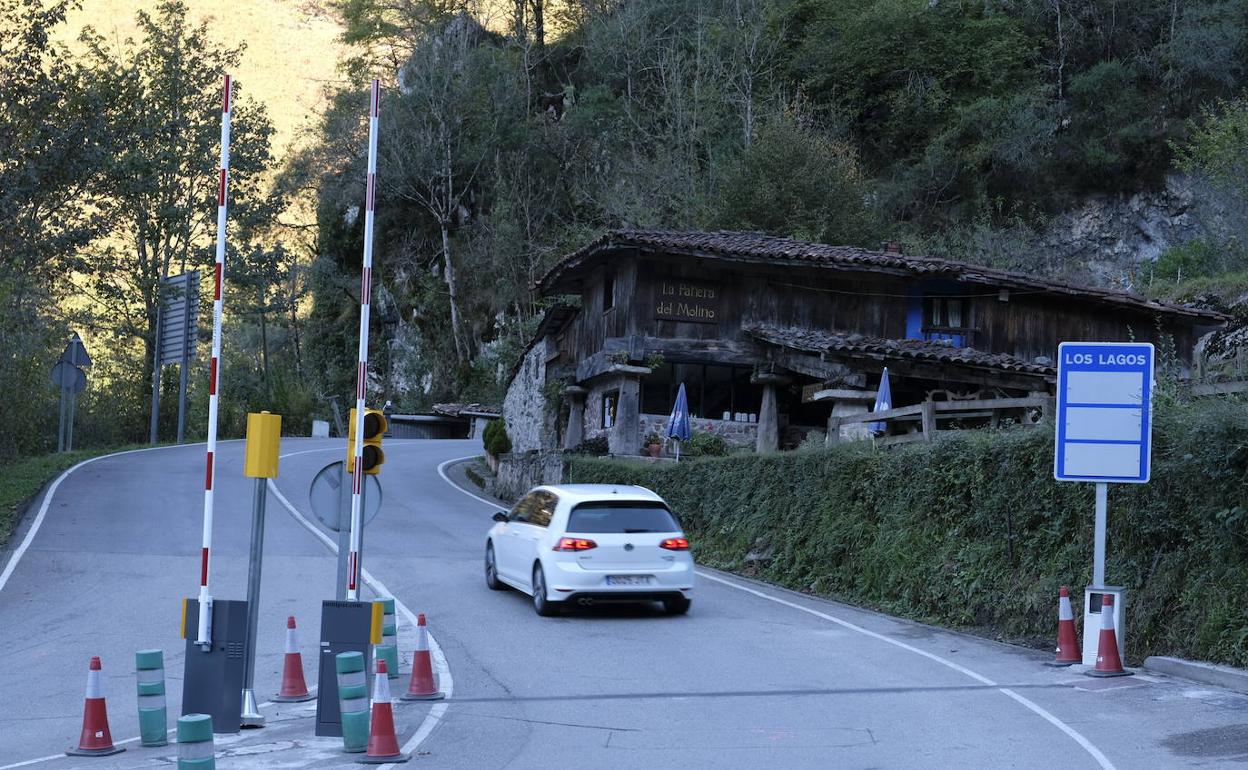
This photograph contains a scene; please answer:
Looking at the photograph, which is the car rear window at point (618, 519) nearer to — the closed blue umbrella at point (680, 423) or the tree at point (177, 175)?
the closed blue umbrella at point (680, 423)

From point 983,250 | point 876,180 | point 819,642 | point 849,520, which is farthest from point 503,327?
point 819,642

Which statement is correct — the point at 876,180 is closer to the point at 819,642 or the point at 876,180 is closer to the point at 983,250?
the point at 983,250

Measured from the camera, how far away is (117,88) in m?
39.4

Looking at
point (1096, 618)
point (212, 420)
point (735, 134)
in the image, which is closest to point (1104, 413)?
point (1096, 618)

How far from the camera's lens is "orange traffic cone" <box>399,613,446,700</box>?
35.6 feet

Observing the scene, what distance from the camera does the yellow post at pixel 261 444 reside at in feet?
32.9

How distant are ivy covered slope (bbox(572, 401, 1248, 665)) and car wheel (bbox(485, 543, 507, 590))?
15.7ft

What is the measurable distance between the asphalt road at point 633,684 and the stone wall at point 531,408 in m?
18.5

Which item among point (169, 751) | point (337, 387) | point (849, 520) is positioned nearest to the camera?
point (169, 751)

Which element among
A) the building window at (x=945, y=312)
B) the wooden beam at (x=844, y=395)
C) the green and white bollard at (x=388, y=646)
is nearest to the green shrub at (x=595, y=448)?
the wooden beam at (x=844, y=395)

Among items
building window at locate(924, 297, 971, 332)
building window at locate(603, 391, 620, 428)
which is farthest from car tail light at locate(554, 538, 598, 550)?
building window at locate(924, 297, 971, 332)

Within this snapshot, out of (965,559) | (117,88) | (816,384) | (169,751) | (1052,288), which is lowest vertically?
Result: (169,751)

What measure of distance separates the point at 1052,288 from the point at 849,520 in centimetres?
1843

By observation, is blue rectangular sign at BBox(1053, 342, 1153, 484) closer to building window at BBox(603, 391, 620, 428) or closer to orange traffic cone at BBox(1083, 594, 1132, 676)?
orange traffic cone at BBox(1083, 594, 1132, 676)
